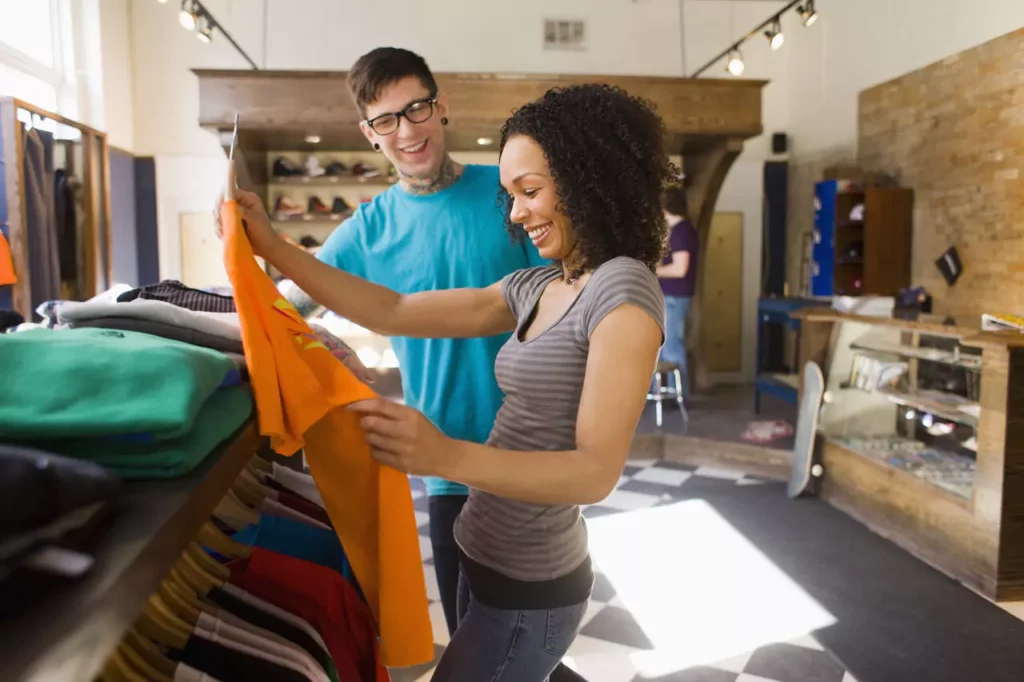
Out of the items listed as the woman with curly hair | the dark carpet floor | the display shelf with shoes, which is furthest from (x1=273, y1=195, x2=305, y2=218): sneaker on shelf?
the woman with curly hair

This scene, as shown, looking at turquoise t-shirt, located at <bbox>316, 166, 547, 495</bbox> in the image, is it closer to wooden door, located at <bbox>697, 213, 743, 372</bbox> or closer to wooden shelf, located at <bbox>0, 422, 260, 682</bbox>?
wooden shelf, located at <bbox>0, 422, 260, 682</bbox>

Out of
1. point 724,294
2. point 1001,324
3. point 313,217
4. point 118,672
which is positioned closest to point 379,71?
point 118,672

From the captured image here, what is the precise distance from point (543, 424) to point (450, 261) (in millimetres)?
762

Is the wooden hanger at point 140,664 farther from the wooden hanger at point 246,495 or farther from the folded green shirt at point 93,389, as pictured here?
the wooden hanger at point 246,495

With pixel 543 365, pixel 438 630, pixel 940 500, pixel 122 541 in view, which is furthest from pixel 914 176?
pixel 122 541

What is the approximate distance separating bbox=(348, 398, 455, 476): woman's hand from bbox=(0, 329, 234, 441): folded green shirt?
0.97ft

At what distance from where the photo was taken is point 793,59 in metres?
8.11

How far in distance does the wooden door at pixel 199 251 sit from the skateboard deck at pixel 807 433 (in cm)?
548

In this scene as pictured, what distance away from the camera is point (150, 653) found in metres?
0.83

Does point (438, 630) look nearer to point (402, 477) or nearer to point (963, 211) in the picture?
point (402, 477)

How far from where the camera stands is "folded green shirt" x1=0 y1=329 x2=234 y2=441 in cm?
59

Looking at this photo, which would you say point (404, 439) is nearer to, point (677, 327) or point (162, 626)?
point (162, 626)

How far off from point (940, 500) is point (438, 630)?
236 centimetres

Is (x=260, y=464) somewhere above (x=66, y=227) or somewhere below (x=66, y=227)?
below
